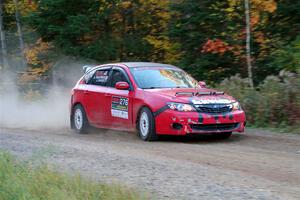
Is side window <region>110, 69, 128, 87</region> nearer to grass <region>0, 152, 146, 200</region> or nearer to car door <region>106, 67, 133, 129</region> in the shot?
car door <region>106, 67, 133, 129</region>

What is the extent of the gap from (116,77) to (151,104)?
196cm

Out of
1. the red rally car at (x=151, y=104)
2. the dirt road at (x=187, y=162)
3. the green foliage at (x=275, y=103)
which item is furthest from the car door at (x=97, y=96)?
the green foliage at (x=275, y=103)

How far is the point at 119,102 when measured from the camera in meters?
13.6

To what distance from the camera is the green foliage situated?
47.9 ft

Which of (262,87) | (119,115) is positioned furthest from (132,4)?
(119,115)

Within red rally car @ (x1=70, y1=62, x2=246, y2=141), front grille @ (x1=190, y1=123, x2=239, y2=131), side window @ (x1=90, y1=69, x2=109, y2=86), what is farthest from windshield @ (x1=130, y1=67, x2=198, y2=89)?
front grille @ (x1=190, y1=123, x2=239, y2=131)

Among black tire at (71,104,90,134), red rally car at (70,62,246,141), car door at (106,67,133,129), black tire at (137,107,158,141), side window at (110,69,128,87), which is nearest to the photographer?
red rally car at (70,62,246,141)

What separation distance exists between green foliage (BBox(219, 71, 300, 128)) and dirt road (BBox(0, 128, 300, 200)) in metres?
1.36

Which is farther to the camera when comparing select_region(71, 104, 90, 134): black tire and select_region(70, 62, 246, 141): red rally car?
select_region(71, 104, 90, 134): black tire

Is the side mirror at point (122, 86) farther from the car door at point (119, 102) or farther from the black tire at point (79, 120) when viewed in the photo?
the black tire at point (79, 120)

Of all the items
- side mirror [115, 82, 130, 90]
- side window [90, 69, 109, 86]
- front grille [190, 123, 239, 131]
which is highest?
side window [90, 69, 109, 86]

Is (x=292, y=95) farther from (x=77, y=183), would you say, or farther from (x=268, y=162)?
(x=77, y=183)

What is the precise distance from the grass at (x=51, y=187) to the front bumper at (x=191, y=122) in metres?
4.32

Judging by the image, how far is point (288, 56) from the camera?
759 inches
